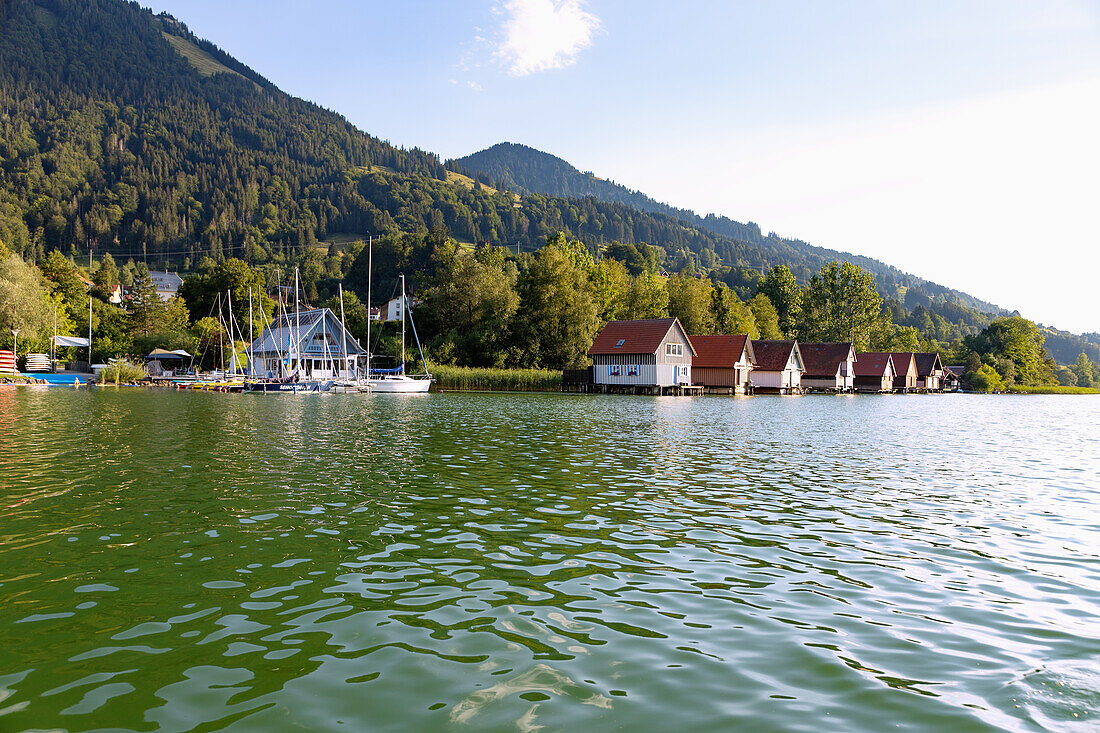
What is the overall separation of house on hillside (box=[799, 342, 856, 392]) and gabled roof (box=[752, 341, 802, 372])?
9856 millimetres

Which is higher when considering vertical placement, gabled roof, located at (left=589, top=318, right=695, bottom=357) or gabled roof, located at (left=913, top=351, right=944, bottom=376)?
gabled roof, located at (left=589, top=318, right=695, bottom=357)

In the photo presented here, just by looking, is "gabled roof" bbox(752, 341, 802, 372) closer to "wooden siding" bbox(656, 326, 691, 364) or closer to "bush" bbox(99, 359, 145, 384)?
"wooden siding" bbox(656, 326, 691, 364)

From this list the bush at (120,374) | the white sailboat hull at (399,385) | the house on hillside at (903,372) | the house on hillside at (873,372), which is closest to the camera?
the white sailboat hull at (399,385)

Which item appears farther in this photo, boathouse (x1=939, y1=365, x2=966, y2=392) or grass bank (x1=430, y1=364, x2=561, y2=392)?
boathouse (x1=939, y1=365, x2=966, y2=392)

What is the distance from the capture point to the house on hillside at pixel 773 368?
86.6 meters

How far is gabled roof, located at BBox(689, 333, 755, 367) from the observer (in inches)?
3140

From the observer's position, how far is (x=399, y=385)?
61.4m

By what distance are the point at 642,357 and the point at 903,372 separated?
62634mm

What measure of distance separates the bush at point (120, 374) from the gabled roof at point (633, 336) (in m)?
48.9

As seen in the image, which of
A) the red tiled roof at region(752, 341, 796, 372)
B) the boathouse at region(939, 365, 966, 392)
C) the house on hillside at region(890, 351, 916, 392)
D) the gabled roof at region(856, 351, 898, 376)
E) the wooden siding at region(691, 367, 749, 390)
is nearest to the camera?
the wooden siding at region(691, 367, 749, 390)

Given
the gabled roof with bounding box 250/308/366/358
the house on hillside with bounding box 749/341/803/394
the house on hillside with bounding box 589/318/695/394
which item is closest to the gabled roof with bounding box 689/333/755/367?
the house on hillside with bounding box 749/341/803/394

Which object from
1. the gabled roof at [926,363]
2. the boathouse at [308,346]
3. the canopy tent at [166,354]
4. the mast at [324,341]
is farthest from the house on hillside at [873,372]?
the canopy tent at [166,354]

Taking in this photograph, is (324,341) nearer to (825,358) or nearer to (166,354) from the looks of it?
(166,354)

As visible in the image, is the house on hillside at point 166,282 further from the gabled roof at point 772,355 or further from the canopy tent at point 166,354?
the gabled roof at point 772,355
